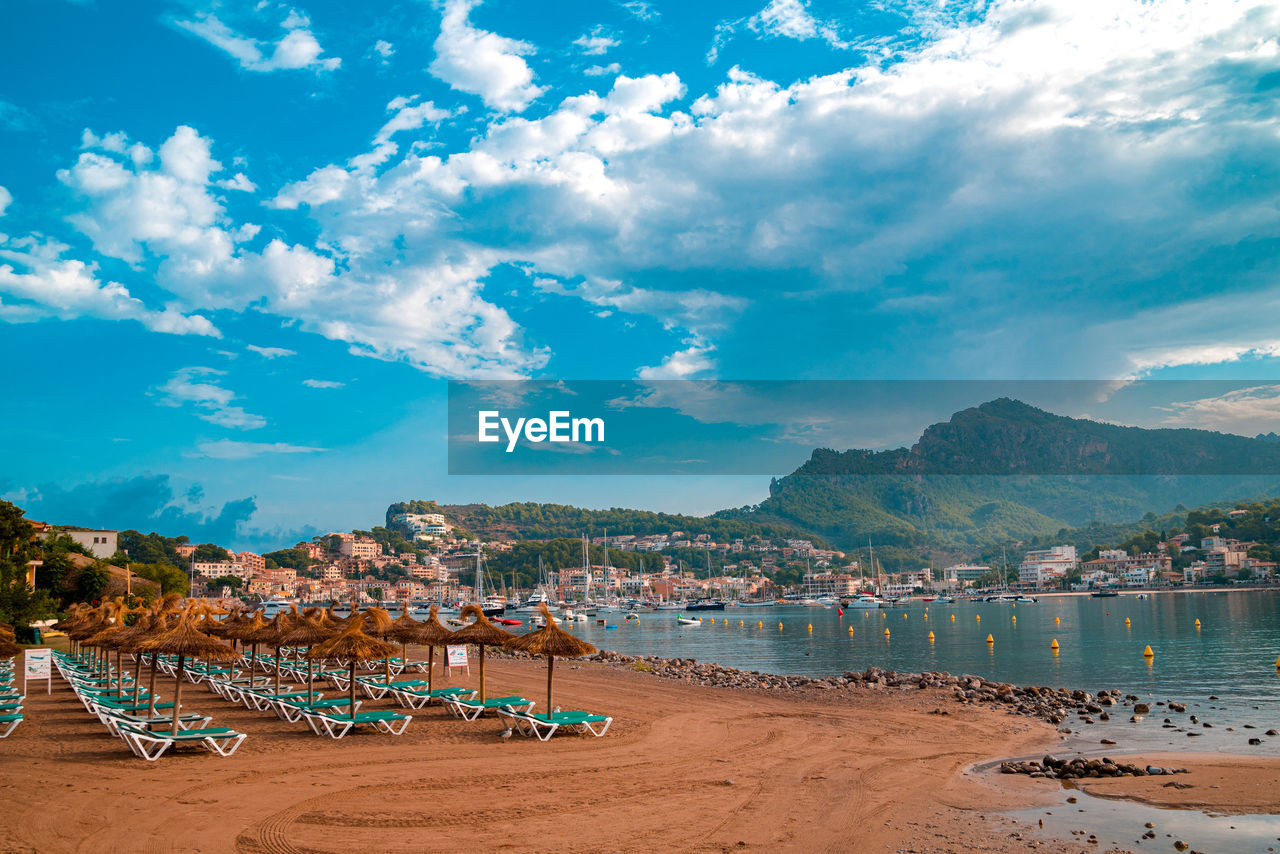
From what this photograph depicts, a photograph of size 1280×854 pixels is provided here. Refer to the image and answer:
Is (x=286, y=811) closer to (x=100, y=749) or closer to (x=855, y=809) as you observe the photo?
(x=100, y=749)

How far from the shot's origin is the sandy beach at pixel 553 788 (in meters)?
8.47

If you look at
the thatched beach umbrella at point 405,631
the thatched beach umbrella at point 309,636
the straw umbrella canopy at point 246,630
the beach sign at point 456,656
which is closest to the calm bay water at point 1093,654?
the beach sign at point 456,656

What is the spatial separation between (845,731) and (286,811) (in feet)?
35.5

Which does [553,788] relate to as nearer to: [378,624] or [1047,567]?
[378,624]

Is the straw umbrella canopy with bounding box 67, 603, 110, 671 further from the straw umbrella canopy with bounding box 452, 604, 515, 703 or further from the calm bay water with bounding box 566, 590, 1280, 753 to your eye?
the calm bay water with bounding box 566, 590, 1280, 753

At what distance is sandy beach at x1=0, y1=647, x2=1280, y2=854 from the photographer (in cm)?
847

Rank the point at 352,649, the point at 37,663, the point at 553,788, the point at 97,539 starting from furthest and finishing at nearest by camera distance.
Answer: the point at 97,539 < the point at 37,663 < the point at 352,649 < the point at 553,788

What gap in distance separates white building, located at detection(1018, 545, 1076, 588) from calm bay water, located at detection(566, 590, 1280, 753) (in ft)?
349

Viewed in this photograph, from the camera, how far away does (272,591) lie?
151 metres

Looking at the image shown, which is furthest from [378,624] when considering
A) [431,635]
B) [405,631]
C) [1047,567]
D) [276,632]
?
[1047,567]

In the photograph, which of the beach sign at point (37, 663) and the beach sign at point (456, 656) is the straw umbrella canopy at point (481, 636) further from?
the beach sign at point (37, 663)

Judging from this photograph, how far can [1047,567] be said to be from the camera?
17612 cm

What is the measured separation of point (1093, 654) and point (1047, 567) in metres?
156

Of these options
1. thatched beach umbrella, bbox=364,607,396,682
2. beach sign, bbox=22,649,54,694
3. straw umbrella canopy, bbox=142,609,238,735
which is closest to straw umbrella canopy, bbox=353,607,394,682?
thatched beach umbrella, bbox=364,607,396,682
